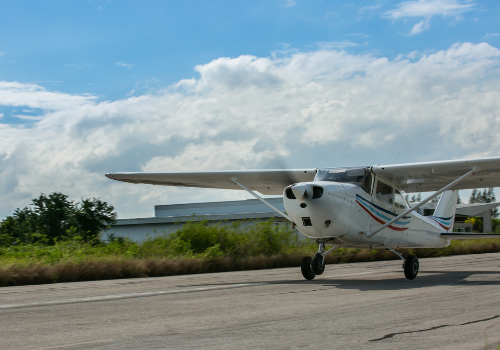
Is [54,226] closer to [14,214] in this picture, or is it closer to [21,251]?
[14,214]

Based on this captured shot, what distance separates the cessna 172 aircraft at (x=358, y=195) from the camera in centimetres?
1030

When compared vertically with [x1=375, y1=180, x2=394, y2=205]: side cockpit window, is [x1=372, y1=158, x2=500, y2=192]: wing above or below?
above

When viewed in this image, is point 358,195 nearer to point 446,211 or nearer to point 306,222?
point 306,222

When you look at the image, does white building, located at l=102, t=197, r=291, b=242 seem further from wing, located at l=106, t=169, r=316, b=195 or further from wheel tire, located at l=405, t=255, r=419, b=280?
wheel tire, located at l=405, t=255, r=419, b=280

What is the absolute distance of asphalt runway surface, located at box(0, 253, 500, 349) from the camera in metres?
4.47

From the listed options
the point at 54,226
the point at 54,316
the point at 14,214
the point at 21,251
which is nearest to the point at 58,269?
the point at 21,251

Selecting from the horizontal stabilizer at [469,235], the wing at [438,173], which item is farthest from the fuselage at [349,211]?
the horizontal stabilizer at [469,235]

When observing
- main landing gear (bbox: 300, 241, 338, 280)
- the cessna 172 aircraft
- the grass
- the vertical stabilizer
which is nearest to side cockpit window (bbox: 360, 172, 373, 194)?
the cessna 172 aircraft

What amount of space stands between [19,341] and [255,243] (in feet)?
47.8

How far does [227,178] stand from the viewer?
1507 centimetres

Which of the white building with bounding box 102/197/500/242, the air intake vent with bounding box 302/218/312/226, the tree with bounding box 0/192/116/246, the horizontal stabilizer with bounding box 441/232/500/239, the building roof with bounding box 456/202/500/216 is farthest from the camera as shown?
the building roof with bounding box 456/202/500/216

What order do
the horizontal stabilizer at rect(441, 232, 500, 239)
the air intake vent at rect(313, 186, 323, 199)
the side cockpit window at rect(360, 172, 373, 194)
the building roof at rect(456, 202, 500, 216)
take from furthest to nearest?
1. the building roof at rect(456, 202, 500, 216)
2. the horizontal stabilizer at rect(441, 232, 500, 239)
3. the side cockpit window at rect(360, 172, 373, 194)
4. the air intake vent at rect(313, 186, 323, 199)

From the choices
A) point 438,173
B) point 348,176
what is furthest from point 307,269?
point 438,173

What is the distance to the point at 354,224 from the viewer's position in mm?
10945
